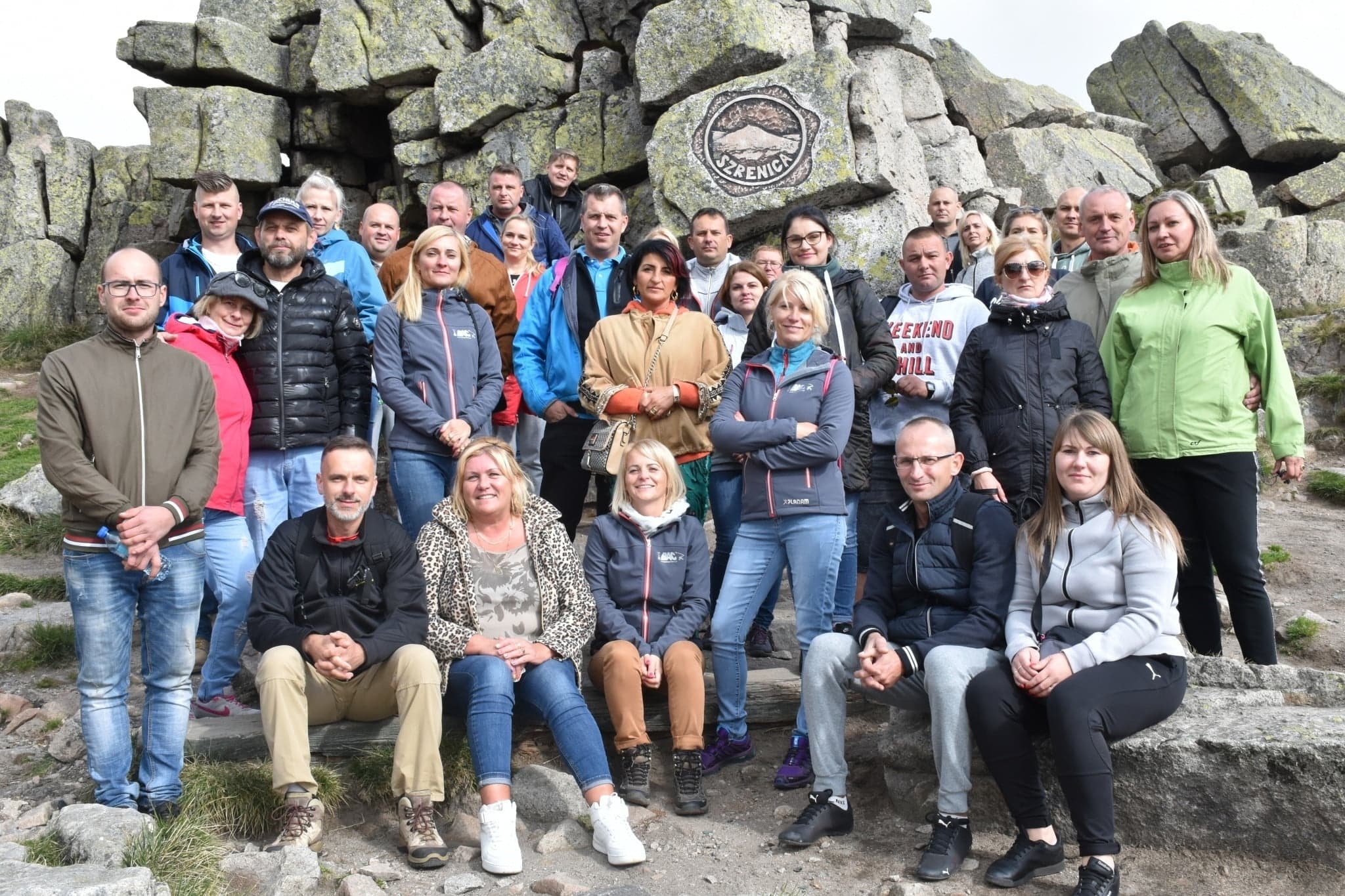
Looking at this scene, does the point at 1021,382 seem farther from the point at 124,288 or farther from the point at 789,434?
the point at 124,288

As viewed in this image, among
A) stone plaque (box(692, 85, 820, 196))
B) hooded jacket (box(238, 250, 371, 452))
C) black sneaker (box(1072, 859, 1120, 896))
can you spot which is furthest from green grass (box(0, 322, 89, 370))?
black sneaker (box(1072, 859, 1120, 896))

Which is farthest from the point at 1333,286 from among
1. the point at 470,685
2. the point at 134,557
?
the point at 134,557

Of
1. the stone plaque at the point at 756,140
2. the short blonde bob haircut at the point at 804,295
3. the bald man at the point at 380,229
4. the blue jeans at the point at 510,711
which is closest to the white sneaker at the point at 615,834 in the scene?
the blue jeans at the point at 510,711

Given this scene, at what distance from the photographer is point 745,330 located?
745 centimetres

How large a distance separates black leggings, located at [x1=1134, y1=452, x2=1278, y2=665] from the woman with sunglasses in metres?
0.51

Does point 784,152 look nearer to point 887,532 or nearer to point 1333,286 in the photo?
point 887,532

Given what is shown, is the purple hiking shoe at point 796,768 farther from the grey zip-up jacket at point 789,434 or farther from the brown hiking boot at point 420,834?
the brown hiking boot at point 420,834

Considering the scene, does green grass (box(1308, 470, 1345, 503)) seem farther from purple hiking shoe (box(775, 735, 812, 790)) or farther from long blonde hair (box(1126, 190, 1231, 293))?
purple hiking shoe (box(775, 735, 812, 790))

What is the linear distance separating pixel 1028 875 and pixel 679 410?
3.24 m

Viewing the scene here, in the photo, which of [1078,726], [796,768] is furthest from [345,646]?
[1078,726]

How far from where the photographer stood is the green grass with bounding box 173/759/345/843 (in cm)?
482

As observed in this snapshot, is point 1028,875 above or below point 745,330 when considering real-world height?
below

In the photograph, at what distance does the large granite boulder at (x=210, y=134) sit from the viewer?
55.4 feet

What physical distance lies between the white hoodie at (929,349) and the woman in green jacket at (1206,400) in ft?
3.71
